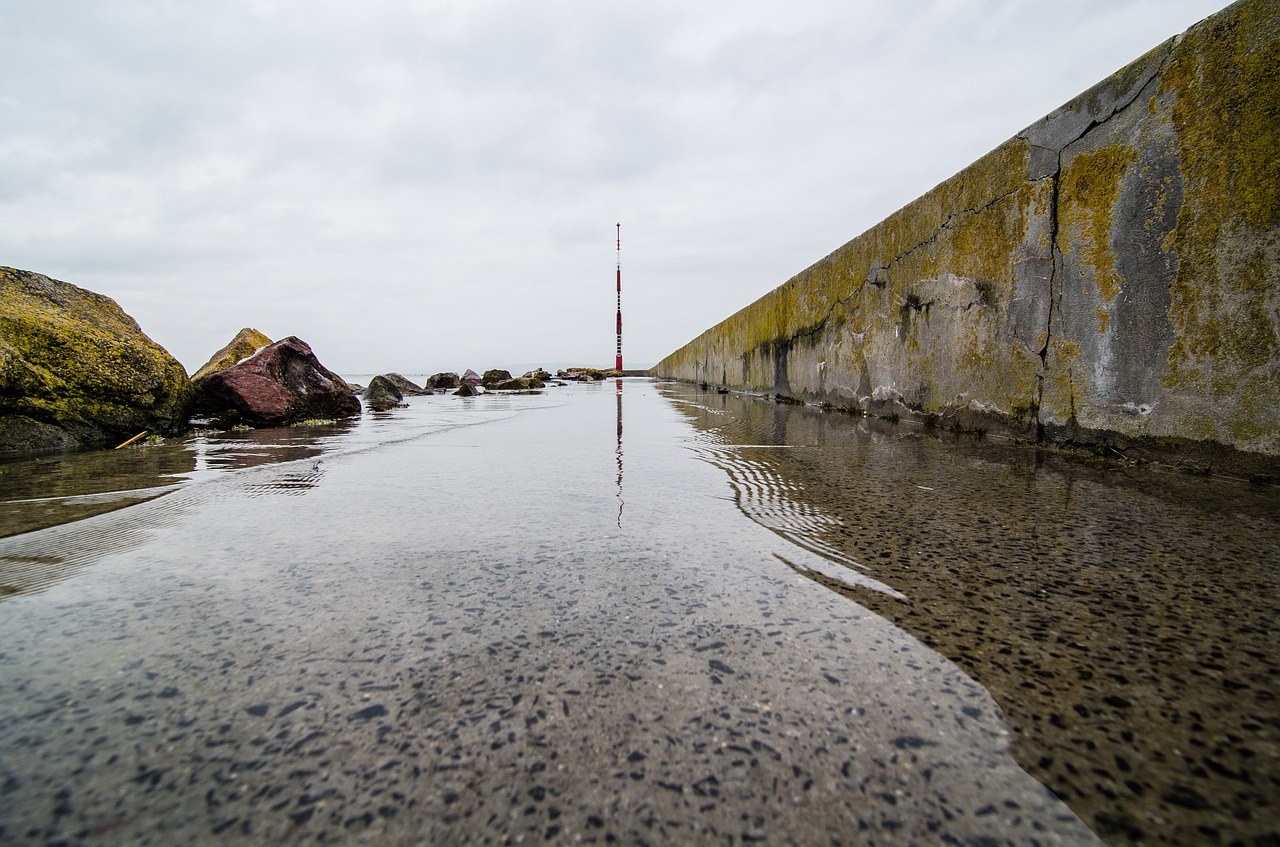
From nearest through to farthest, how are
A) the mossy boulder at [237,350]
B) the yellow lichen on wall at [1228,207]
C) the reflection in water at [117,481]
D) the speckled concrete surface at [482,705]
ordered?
the speckled concrete surface at [482,705]
the reflection in water at [117,481]
the yellow lichen on wall at [1228,207]
the mossy boulder at [237,350]

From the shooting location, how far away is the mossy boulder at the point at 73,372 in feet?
10.4

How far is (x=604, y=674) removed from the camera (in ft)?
2.52

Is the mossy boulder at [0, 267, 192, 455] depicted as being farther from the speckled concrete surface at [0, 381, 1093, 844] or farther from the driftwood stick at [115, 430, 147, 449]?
the speckled concrete surface at [0, 381, 1093, 844]

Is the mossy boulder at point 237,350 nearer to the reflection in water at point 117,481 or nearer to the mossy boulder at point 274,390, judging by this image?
the mossy boulder at point 274,390

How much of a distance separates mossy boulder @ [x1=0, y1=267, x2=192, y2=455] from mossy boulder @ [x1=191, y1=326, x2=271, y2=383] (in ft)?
4.43

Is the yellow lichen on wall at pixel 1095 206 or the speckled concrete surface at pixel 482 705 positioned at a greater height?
the yellow lichen on wall at pixel 1095 206

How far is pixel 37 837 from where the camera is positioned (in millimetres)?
496

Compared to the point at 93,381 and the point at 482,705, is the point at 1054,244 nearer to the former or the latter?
the point at 482,705

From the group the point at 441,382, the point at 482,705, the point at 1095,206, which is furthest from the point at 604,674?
the point at 441,382

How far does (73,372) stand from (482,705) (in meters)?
4.33

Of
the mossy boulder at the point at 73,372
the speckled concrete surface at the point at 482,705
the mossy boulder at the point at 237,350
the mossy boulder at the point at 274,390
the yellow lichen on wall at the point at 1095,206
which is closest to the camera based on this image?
the speckled concrete surface at the point at 482,705

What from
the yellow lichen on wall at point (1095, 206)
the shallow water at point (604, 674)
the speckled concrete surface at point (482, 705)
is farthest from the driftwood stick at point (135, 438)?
the yellow lichen on wall at point (1095, 206)

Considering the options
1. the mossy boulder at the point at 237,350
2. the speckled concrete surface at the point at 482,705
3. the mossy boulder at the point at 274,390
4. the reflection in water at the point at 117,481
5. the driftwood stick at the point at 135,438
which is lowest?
the speckled concrete surface at the point at 482,705

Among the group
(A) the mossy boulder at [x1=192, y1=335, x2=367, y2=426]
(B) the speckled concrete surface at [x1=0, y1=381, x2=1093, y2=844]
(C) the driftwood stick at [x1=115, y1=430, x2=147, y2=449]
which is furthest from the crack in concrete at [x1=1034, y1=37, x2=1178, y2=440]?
(A) the mossy boulder at [x1=192, y1=335, x2=367, y2=426]
